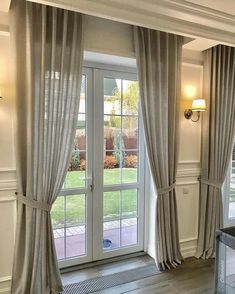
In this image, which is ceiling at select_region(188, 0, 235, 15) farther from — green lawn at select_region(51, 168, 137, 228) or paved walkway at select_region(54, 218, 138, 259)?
paved walkway at select_region(54, 218, 138, 259)

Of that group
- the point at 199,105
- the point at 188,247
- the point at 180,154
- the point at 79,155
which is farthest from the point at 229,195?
the point at 79,155

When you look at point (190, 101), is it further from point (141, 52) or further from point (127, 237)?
point (127, 237)

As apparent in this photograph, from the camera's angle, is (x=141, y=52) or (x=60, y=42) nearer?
(x=60, y=42)

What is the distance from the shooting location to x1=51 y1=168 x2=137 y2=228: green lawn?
3.06 m

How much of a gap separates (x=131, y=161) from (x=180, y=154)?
642mm

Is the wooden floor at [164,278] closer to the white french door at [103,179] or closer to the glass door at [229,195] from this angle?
the white french door at [103,179]

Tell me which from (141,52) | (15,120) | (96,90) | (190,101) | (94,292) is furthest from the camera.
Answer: (190,101)

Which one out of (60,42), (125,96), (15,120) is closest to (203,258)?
(125,96)

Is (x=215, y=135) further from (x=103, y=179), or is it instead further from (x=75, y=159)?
(x=75, y=159)

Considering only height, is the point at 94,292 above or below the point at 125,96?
below

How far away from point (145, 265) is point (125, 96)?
212cm

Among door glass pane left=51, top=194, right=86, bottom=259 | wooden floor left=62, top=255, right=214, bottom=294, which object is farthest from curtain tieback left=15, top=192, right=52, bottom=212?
wooden floor left=62, top=255, right=214, bottom=294

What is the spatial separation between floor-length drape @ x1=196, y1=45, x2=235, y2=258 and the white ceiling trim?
48 centimetres

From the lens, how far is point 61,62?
252 cm
